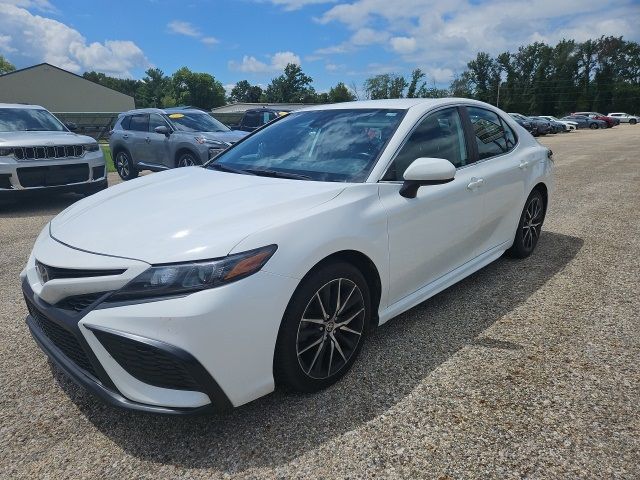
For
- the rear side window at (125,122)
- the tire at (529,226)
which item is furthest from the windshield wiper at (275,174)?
the rear side window at (125,122)

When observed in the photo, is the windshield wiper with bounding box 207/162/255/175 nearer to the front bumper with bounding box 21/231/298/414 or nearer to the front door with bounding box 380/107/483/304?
the front door with bounding box 380/107/483/304

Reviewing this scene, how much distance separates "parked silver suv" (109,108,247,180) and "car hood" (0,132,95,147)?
77.8 inches

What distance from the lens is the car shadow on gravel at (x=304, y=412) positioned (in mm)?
2209

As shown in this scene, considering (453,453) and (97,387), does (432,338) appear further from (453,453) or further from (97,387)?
(97,387)

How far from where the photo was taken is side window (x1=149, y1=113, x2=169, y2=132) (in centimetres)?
1075

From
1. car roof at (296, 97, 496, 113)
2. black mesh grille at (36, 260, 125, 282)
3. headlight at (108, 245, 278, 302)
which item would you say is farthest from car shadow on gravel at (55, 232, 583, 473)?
car roof at (296, 97, 496, 113)

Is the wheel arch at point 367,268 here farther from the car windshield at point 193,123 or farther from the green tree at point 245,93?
the green tree at point 245,93

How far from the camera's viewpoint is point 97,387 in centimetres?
216

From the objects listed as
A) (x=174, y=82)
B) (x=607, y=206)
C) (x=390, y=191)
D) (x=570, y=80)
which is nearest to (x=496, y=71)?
(x=570, y=80)

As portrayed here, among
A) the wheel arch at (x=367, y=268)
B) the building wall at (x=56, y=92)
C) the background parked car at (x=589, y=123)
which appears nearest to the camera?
the wheel arch at (x=367, y=268)

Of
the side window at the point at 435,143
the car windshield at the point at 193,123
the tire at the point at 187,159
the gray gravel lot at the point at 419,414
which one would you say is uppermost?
the car windshield at the point at 193,123

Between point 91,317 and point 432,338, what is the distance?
83.0 inches

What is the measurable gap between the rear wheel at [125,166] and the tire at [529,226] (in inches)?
383

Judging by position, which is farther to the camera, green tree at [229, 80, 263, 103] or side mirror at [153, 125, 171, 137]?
green tree at [229, 80, 263, 103]
